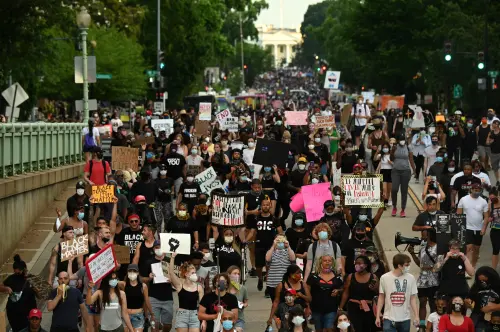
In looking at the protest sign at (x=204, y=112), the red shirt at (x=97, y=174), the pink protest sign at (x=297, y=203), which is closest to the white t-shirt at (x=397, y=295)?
the pink protest sign at (x=297, y=203)

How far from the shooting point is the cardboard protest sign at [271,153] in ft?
84.3

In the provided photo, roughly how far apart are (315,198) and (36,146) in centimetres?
769

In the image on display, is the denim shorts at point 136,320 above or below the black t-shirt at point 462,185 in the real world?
below

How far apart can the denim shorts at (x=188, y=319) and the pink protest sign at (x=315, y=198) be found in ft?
16.2

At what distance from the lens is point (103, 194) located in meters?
21.8

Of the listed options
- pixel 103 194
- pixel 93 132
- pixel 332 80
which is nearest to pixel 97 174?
pixel 103 194

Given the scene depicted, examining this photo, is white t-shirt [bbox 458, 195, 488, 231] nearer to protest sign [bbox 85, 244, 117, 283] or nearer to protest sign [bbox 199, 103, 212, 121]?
protest sign [bbox 85, 244, 117, 283]

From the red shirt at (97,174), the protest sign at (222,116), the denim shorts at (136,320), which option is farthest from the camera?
the protest sign at (222,116)

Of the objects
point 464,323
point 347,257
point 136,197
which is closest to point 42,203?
point 136,197

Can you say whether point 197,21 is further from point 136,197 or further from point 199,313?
point 199,313

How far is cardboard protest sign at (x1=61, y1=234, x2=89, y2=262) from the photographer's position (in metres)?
18.2

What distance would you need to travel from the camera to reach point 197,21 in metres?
76.0

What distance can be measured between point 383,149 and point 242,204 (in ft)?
20.2

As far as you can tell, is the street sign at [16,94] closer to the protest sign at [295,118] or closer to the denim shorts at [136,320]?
the protest sign at [295,118]
